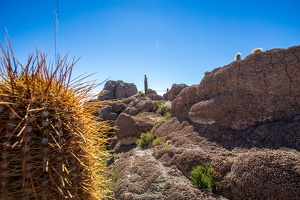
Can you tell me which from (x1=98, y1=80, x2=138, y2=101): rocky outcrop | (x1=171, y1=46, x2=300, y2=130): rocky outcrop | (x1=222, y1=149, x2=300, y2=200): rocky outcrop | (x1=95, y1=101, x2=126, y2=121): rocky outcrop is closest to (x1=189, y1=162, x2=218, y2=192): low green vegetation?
(x1=222, y1=149, x2=300, y2=200): rocky outcrop

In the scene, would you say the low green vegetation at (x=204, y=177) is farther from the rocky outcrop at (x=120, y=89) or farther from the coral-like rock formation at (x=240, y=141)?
the rocky outcrop at (x=120, y=89)

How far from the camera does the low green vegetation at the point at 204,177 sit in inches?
184

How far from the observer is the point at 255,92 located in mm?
6289

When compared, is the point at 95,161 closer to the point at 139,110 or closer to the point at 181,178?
the point at 181,178

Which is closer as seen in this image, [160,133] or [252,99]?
[252,99]

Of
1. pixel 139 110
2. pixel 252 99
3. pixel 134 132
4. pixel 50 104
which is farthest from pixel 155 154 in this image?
pixel 139 110

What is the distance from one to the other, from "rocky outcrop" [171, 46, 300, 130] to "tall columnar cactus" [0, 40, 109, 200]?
17.1 ft

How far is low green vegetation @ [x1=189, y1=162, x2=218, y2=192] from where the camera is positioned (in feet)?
15.3

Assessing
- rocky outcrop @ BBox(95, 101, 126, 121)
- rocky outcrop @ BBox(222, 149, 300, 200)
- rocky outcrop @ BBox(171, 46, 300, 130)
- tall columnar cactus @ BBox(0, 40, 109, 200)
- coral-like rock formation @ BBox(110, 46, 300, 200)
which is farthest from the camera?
rocky outcrop @ BBox(95, 101, 126, 121)

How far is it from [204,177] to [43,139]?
391cm

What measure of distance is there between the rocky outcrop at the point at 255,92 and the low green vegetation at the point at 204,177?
200 cm

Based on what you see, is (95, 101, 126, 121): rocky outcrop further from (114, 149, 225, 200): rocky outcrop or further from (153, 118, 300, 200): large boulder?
(153, 118, 300, 200): large boulder

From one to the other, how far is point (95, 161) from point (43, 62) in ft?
4.03

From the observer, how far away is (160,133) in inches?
355
